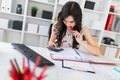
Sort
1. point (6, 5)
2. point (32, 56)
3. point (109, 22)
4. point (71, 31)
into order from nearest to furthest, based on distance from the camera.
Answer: point (32, 56), point (71, 31), point (6, 5), point (109, 22)

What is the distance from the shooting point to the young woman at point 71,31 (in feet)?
5.80

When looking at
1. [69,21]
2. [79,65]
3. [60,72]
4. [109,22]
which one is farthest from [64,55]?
[109,22]

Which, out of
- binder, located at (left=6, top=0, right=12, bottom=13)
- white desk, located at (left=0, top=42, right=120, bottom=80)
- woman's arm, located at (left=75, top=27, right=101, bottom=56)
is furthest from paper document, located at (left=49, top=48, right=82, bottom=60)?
binder, located at (left=6, top=0, right=12, bottom=13)

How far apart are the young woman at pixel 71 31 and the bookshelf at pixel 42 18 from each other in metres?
1.09

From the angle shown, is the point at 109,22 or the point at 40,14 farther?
the point at 40,14

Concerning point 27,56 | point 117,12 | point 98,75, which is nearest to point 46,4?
point 117,12

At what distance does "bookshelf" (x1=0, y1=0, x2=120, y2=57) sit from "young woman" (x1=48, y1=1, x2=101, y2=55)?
1089 millimetres

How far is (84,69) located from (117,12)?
238 centimetres

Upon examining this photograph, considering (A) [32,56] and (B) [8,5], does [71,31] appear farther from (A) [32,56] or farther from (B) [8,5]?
(B) [8,5]

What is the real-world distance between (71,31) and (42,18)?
4.12 ft

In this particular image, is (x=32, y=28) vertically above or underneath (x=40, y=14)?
underneath

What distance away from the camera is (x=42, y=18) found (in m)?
3.11

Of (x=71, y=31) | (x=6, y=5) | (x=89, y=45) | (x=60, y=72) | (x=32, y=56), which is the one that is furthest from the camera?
(x=6, y=5)

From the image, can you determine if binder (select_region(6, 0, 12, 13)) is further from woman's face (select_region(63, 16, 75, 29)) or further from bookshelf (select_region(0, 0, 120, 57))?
woman's face (select_region(63, 16, 75, 29))
